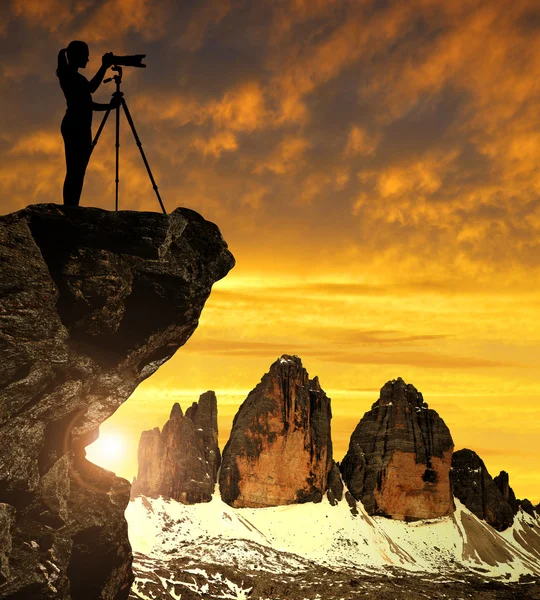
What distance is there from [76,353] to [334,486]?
168096 mm

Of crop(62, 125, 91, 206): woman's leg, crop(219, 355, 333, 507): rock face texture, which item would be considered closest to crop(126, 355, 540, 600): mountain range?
crop(219, 355, 333, 507): rock face texture

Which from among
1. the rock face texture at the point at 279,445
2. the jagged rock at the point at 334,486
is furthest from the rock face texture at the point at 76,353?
the jagged rock at the point at 334,486

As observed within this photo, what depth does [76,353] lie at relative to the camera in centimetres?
2111

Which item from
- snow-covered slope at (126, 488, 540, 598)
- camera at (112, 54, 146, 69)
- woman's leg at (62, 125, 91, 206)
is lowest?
snow-covered slope at (126, 488, 540, 598)

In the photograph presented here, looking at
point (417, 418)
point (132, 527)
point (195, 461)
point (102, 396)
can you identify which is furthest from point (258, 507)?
point (102, 396)

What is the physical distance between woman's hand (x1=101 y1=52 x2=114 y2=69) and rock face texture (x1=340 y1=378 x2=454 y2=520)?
572ft

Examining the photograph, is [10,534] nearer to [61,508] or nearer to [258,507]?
[61,508]

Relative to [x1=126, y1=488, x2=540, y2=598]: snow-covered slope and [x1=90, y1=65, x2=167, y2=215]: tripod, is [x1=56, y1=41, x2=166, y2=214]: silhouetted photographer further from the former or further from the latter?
[x1=126, y1=488, x2=540, y2=598]: snow-covered slope

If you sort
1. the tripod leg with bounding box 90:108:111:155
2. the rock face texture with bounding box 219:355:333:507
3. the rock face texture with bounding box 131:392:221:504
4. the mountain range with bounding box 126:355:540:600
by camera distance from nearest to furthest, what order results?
the tripod leg with bounding box 90:108:111:155 → the mountain range with bounding box 126:355:540:600 → the rock face texture with bounding box 131:392:221:504 → the rock face texture with bounding box 219:355:333:507

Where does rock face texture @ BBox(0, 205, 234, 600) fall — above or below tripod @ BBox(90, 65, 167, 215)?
below

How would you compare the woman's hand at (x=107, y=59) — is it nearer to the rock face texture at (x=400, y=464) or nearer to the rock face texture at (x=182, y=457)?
the rock face texture at (x=182, y=457)

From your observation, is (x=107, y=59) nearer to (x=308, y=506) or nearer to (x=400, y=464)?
(x=308, y=506)

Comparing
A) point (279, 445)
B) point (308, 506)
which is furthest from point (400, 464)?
point (279, 445)

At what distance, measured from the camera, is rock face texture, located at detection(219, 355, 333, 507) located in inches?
6619
